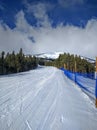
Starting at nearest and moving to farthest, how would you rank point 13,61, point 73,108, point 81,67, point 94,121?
1. point 94,121
2. point 73,108
3. point 13,61
4. point 81,67

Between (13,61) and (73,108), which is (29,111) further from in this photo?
(13,61)

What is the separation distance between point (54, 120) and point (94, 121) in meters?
1.31

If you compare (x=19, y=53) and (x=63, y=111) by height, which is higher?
(x=19, y=53)

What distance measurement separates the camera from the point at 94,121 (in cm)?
647

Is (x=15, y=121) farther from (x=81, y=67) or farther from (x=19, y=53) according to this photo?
(x=81, y=67)

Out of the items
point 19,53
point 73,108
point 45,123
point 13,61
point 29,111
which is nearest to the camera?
point 45,123

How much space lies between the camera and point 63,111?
7.58 metres

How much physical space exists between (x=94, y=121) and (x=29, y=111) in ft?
7.68

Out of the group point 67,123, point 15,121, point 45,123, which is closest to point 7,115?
point 15,121

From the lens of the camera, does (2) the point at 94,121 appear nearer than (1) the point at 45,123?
No

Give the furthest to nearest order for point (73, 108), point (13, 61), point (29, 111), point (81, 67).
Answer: point (81, 67), point (13, 61), point (73, 108), point (29, 111)

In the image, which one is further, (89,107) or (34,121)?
(89,107)

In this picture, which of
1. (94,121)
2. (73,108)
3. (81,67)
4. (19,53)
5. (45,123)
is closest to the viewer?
(45,123)

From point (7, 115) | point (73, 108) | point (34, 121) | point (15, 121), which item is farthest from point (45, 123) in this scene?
point (73, 108)
